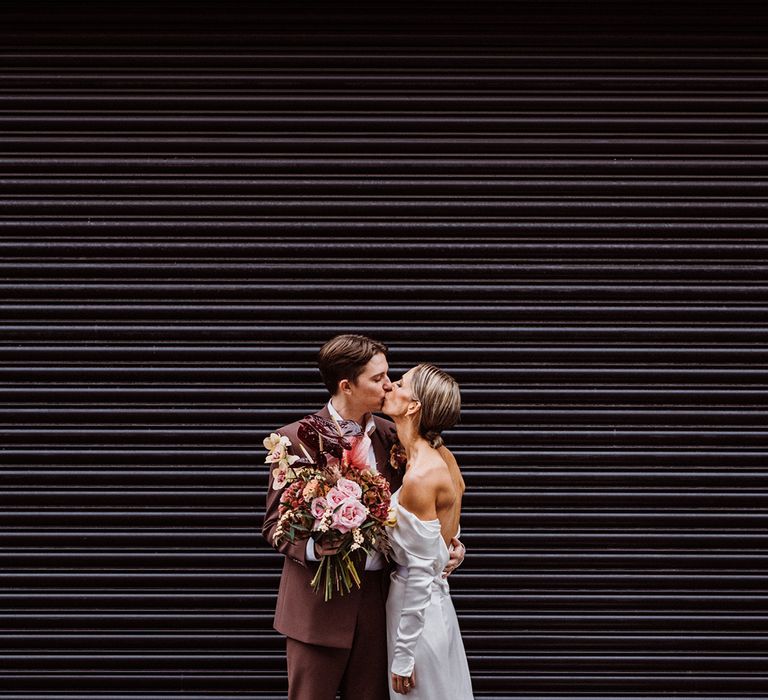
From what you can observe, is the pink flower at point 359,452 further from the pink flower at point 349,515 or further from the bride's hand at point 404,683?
the bride's hand at point 404,683

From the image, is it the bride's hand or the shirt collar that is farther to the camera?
the shirt collar

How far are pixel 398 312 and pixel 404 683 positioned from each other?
2015 mm

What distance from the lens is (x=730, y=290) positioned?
4129mm

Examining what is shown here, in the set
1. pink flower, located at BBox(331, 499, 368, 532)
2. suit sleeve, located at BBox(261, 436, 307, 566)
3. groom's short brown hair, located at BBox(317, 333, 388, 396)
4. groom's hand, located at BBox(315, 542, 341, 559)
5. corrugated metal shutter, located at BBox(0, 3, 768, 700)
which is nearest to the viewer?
pink flower, located at BBox(331, 499, 368, 532)

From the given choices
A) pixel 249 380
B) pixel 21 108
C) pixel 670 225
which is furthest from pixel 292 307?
pixel 670 225

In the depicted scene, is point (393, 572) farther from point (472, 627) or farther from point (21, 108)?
point (21, 108)

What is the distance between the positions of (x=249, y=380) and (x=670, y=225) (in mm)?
2687

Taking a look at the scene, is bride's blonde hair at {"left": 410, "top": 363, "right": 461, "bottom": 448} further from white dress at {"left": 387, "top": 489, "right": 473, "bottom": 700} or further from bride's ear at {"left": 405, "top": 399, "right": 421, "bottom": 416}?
white dress at {"left": 387, "top": 489, "right": 473, "bottom": 700}

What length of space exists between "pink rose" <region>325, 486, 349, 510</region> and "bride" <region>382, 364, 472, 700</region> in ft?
0.98

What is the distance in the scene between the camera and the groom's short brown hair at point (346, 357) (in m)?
3.11

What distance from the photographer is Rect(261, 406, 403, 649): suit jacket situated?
2.98m

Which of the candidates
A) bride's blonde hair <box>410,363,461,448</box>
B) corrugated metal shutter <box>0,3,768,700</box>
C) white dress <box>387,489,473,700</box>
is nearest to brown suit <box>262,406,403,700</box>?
white dress <box>387,489,473,700</box>

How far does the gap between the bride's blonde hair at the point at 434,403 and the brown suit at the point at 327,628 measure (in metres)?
0.45

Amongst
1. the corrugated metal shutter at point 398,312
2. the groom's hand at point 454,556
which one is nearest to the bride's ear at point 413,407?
the groom's hand at point 454,556
